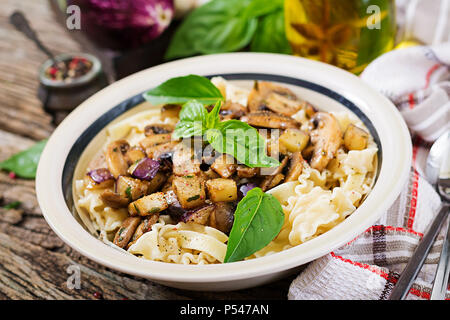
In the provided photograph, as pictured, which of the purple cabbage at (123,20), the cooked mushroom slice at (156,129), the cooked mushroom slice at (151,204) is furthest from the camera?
the purple cabbage at (123,20)

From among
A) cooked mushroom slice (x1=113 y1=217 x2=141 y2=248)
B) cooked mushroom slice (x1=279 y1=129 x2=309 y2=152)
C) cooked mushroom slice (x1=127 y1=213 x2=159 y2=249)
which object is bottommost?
cooked mushroom slice (x1=113 y1=217 x2=141 y2=248)

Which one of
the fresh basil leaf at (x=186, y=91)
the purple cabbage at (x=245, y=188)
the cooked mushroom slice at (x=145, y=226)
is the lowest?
the cooked mushroom slice at (x=145, y=226)

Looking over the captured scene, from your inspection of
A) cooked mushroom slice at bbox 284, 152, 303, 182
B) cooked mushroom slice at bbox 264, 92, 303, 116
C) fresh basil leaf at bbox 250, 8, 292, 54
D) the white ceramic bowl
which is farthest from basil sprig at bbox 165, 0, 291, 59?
cooked mushroom slice at bbox 284, 152, 303, 182

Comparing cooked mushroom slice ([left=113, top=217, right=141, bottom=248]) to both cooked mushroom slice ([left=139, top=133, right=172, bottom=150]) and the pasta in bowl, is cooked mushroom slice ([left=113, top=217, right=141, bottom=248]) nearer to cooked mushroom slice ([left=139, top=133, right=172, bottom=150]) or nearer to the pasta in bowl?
the pasta in bowl

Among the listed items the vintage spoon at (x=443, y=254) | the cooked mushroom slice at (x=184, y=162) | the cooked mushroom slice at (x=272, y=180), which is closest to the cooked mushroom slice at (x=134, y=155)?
the cooked mushroom slice at (x=184, y=162)

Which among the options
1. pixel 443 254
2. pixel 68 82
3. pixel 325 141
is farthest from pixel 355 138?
pixel 68 82

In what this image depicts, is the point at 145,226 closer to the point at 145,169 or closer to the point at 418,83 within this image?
the point at 145,169

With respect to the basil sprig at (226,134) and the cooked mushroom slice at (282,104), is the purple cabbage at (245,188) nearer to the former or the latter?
the basil sprig at (226,134)
